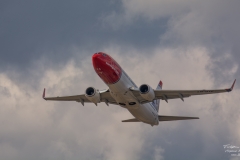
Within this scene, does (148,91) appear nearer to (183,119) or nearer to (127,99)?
(127,99)

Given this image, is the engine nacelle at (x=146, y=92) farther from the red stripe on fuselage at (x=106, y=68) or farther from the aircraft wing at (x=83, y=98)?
the aircraft wing at (x=83, y=98)

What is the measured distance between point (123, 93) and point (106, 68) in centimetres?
513

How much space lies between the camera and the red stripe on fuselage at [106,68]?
65.9m

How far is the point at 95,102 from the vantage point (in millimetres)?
71938

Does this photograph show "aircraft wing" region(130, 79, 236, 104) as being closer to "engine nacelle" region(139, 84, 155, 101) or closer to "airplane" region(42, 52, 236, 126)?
"airplane" region(42, 52, 236, 126)

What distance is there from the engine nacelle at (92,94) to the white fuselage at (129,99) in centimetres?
273

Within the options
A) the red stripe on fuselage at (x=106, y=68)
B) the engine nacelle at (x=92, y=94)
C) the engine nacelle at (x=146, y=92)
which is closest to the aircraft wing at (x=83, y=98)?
the engine nacelle at (x=92, y=94)

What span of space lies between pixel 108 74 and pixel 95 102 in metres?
7.05

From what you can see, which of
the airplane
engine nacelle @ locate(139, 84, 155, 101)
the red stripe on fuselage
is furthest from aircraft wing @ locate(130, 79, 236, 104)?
the red stripe on fuselage

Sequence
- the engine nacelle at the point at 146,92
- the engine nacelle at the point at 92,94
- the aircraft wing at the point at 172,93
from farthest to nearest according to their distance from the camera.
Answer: the engine nacelle at the point at 92,94 < the aircraft wing at the point at 172,93 < the engine nacelle at the point at 146,92

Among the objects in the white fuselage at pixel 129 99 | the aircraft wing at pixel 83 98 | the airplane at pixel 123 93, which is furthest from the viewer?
the aircraft wing at pixel 83 98

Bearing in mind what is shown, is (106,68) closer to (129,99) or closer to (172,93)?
(129,99)

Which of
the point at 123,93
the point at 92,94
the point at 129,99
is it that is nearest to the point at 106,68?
the point at 123,93

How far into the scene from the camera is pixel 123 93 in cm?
6938
